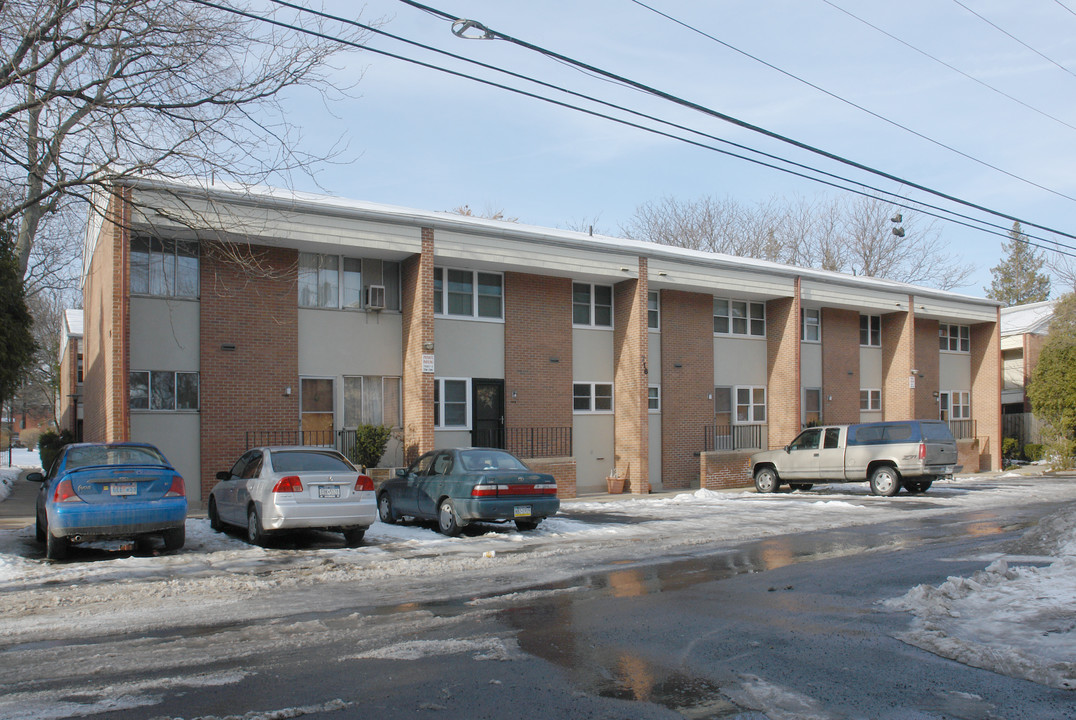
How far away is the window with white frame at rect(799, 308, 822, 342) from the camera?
30219 millimetres

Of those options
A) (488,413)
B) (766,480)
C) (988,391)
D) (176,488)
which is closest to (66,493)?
(176,488)

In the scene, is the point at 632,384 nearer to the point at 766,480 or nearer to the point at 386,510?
the point at 766,480

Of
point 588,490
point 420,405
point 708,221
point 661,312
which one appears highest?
point 708,221

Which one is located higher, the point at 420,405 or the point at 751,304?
the point at 751,304

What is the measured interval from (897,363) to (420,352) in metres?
20.6

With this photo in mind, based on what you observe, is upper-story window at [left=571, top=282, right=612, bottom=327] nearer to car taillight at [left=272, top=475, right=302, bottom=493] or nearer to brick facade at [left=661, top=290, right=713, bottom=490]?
brick facade at [left=661, top=290, right=713, bottom=490]

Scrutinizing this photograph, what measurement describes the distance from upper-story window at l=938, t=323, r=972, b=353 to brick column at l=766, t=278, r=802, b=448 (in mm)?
10621

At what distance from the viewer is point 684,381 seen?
2634 cm

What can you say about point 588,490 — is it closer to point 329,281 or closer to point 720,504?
point 720,504

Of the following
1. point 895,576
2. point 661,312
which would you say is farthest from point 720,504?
point 895,576

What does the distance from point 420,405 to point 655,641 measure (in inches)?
522

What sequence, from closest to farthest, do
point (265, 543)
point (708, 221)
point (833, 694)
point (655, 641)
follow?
1. point (833, 694)
2. point (655, 641)
3. point (265, 543)
4. point (708, 221)

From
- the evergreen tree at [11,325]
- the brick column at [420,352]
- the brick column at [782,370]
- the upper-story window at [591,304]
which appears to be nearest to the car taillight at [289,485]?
the brick column at [420,352]

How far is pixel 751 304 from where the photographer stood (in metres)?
28.9
